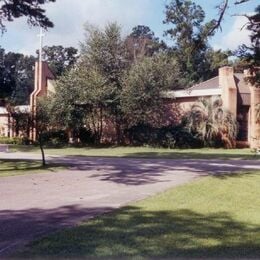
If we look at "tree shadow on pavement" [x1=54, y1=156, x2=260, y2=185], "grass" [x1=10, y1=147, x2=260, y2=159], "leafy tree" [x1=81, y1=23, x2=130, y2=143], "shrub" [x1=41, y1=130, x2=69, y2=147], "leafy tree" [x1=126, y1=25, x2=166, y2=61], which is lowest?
"tree shadow on pavement" [x1=54, y1=156, x2=260, y2=185]

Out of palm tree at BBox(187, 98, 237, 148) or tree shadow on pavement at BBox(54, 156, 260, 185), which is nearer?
tree shadow on pavement at BBox(54, 156, 260, 185)

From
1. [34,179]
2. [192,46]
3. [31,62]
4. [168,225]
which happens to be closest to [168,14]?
[192,46]

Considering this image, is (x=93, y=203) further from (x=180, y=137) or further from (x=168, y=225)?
(x=180, y=137)

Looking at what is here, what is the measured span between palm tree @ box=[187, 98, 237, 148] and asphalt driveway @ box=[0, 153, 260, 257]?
613 inches

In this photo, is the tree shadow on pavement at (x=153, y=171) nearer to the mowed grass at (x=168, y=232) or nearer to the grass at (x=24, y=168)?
the grass at (x=24, y=168)

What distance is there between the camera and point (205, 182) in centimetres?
1492

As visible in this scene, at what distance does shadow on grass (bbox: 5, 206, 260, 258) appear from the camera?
685 centimetres

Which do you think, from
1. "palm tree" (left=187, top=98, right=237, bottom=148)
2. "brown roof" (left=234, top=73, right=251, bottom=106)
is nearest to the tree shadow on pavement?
"palm tree" (left=187, top=98, right=237, bottom=148)

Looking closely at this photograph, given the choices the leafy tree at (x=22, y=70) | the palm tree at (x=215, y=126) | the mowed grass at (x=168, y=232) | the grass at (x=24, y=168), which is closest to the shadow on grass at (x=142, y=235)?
the mowed grass at (x=168, y=232)

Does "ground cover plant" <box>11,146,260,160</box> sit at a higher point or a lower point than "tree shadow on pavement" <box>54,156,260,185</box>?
higher

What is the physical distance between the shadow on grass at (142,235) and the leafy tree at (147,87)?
28.0 m

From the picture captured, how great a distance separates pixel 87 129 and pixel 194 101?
8806 mm

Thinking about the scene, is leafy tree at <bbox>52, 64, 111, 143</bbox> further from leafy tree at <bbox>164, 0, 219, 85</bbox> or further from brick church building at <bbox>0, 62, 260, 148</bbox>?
leafy tree at <bbox>164, 0, 219, 85</bbox>

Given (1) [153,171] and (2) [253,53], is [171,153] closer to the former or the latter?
(1) [153,171]
